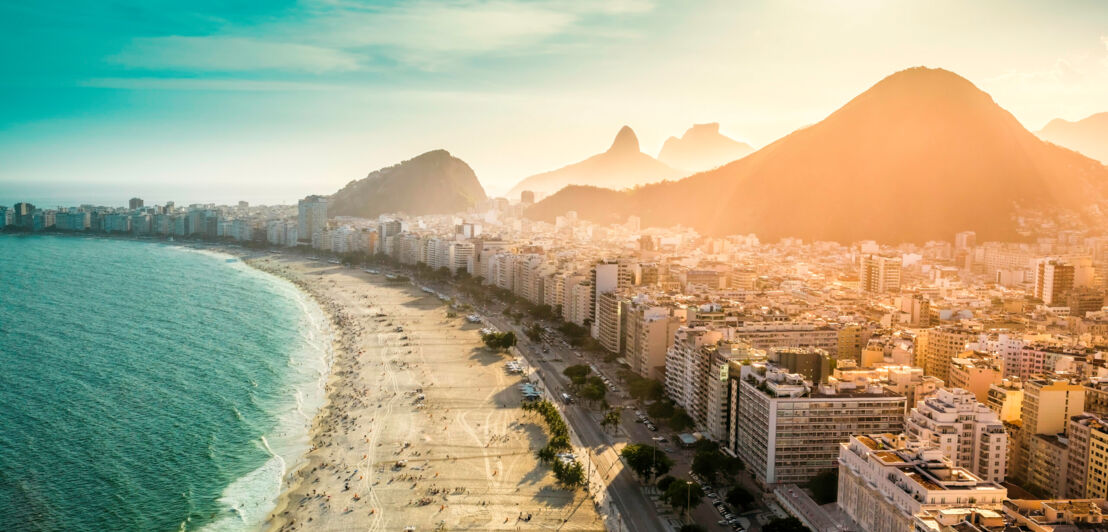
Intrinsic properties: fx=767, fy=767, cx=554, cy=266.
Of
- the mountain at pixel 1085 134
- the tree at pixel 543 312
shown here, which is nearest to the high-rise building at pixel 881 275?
A: the tree at pixel 543 312

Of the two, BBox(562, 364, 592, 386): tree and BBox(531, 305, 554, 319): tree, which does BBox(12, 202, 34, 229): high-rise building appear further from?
BBox(562, 364, 592, 386): tree

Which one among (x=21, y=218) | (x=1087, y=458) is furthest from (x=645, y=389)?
(x=21, y=218)

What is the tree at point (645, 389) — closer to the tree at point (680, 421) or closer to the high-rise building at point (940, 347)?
the tree at point (680, 421)

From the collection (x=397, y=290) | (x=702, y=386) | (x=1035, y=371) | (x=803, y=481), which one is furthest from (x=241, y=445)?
(x=397, y=290)

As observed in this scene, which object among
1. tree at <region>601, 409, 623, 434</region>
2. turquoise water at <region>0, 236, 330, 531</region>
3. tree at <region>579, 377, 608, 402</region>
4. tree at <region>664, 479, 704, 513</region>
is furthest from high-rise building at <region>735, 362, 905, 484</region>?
turquoise water at <region>0, 236, 330, 531</region>

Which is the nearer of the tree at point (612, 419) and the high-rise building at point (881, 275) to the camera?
the tree at point (612, 419)

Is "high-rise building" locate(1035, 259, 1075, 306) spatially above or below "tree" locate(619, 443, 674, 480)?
above

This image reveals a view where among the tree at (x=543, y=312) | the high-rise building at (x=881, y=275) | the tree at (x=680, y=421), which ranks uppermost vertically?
the high-rise building at (x=881, y=275)
